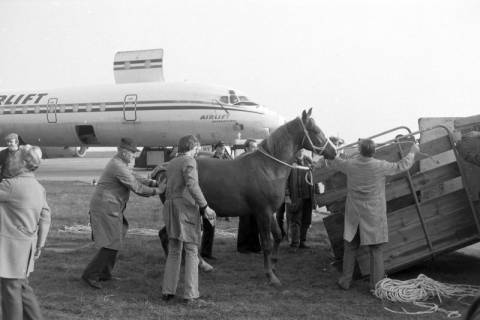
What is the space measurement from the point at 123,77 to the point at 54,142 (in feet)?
15.2

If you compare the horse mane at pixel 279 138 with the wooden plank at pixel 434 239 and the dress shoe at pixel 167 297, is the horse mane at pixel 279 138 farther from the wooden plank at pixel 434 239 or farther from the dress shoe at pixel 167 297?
the dress shoe at pixel 167 297

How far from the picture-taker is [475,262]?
716 cm

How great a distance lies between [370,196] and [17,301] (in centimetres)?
371

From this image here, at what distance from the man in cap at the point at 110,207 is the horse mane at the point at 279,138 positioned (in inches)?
59.3

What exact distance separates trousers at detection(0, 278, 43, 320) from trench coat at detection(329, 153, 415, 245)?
134 inches

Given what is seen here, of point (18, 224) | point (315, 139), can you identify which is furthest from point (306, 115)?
point (18, 224)

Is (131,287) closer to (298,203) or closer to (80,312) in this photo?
(80,312)

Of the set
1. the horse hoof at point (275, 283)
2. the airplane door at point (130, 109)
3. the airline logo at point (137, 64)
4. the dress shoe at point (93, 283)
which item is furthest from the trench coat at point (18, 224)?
the airline logo at point (137, 64)

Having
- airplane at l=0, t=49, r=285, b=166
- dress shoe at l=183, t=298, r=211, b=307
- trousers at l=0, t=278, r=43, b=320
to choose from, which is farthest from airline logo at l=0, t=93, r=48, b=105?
trousers at l=0, t=278, r=43, b=320

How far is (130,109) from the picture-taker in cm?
2216

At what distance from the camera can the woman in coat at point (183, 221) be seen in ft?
17.8

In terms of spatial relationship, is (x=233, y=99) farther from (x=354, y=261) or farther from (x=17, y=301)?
(x=17, y=301)

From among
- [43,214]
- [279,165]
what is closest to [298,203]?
[279,165]

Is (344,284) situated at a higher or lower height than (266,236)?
lower
